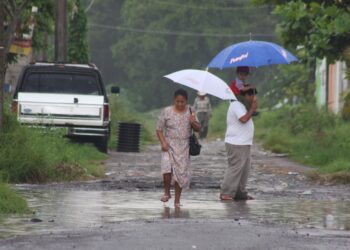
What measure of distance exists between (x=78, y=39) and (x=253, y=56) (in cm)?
2690

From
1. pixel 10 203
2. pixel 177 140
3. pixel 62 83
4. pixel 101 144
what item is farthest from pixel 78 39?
pixel 10 203

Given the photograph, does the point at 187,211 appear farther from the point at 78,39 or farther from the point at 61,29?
the point at 78,39

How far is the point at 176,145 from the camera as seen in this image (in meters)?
15.3

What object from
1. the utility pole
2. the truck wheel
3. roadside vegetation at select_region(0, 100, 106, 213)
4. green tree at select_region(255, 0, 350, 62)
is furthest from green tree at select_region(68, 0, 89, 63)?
roadside vegetation at select_region(0, 100, 106, 213)

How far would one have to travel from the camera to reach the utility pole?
29984 mm

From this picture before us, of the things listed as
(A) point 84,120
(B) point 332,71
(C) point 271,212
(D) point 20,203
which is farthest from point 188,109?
(B) point 332,71

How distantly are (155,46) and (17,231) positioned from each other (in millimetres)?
75701

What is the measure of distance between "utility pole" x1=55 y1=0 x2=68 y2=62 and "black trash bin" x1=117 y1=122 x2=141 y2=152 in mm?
2608

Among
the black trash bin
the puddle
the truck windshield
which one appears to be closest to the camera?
the puddle

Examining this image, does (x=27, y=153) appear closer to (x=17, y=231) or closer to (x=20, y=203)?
(x=20, y=203)

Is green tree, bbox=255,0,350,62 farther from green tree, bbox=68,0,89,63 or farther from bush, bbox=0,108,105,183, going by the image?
green tree, bbox=68,0,89,63

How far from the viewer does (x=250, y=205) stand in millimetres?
15562

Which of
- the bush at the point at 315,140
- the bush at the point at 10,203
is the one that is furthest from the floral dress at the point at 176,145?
the bush at the point at 315,140

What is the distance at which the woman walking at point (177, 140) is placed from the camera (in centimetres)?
1529
